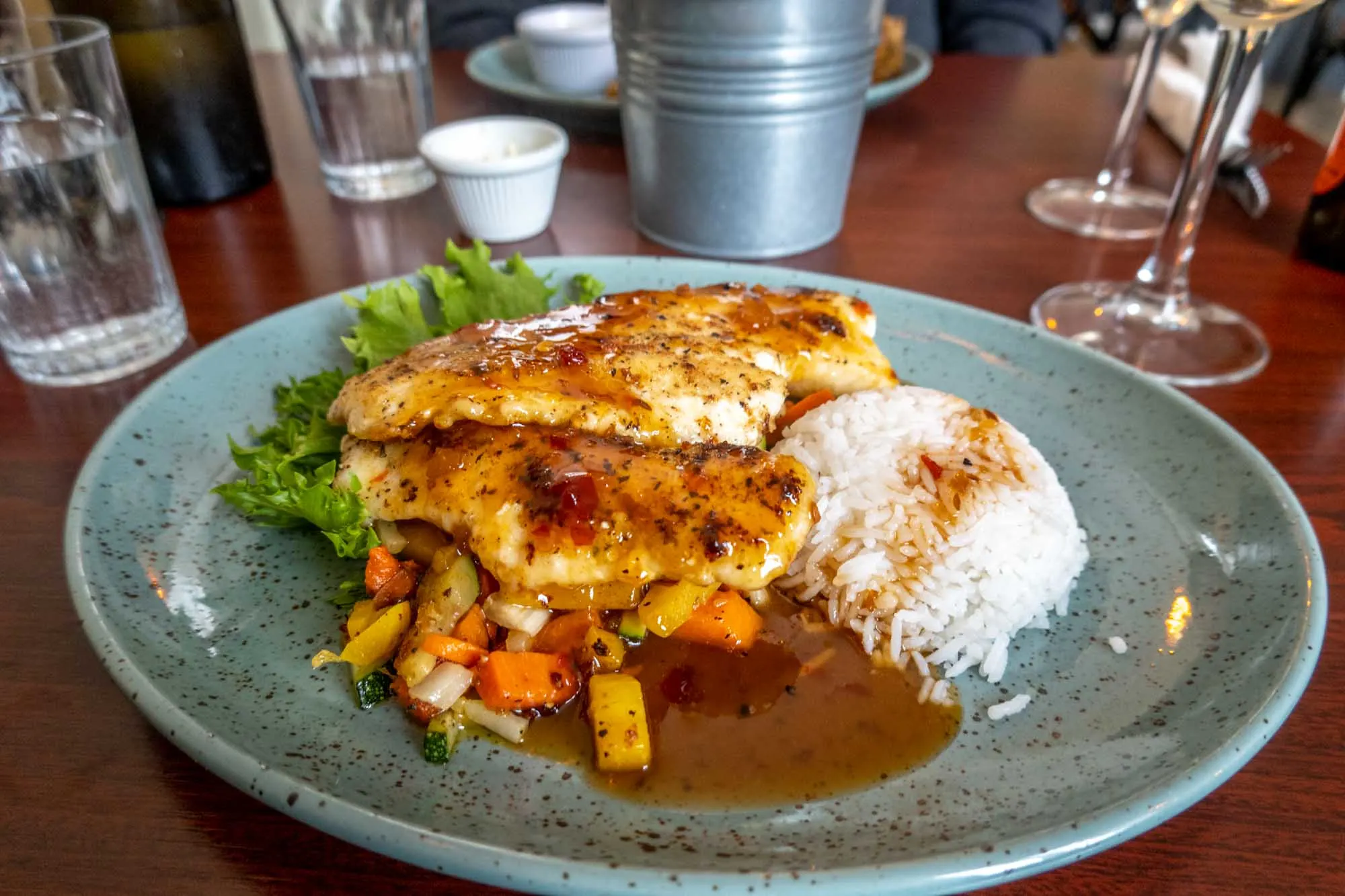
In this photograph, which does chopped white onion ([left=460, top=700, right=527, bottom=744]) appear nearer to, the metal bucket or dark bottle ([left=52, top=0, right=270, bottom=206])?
the metal bucket

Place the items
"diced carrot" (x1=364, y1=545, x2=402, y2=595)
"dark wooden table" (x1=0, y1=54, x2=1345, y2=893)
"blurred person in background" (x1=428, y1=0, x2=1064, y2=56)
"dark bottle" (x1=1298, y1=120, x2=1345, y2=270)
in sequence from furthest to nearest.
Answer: "blurred person in background" (x1=428, y1=0, x2=1064, y2=56) < "dark bottle" (x1=1298, y1=120, x2=1345, y2=270) < "diced carrot" (x1=364, y1=545, x2=402, y2=595) < "dark wooden table" (x1=0, y1=54, x2=1345, y2=893)

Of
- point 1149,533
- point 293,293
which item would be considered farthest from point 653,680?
point 293,293

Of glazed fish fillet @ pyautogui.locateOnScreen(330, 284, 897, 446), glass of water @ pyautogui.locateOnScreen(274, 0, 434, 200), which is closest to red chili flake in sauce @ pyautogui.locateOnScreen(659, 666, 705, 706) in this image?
glazed fish fillet @ pyautogui.locateOnScreen(330, 284, 897, 446)

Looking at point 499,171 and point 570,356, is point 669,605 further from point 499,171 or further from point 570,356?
point 499,171

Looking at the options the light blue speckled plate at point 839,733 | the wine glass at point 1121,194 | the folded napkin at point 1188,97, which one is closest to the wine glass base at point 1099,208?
the wine glass at point 1121,194

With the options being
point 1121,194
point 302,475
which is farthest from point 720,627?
point 1121,194

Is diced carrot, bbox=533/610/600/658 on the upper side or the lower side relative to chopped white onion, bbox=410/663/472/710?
lower
